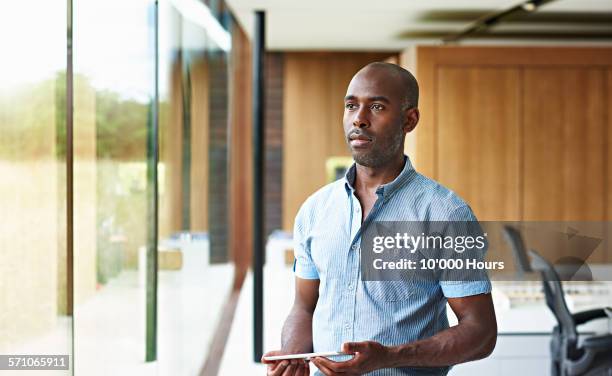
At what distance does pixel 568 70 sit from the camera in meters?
3.76

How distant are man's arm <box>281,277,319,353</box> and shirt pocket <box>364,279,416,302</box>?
146 mm

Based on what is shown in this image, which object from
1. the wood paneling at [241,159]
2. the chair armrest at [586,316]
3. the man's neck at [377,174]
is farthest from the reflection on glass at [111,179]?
the wood paneling at [241,159]

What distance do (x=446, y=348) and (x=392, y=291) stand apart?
0.15 meters

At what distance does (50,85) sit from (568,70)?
2.72 metres

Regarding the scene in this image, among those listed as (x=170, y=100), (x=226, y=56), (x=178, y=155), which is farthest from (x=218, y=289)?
(x=170, y=100)

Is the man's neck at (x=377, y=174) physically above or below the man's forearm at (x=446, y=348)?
above

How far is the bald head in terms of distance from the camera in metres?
1.52

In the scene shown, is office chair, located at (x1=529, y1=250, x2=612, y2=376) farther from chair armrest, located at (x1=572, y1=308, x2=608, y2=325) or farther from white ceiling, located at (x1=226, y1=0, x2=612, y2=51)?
white ceiling, located at (x1=226, y1=0, x2=612, y2=51)

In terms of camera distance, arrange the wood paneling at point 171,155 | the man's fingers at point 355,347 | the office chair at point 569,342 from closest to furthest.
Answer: the man's fingers at point 355,347 < the office chair at point 569,342 < the wood paneling at point 171,155

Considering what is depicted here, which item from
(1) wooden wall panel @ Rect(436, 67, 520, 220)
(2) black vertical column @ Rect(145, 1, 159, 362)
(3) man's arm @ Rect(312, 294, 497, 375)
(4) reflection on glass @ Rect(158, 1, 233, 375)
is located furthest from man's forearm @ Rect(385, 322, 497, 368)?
(1) wooden wall panel @ Rect(436, 67, 520, 220)

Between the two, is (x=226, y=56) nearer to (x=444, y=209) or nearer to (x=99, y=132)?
(x=99, y=132)

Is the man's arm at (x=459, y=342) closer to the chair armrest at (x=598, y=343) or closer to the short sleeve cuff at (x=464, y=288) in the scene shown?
the short sleeve cuff at (x=464, y=288)

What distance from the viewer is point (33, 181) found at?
5.51ft

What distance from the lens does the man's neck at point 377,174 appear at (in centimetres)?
158
